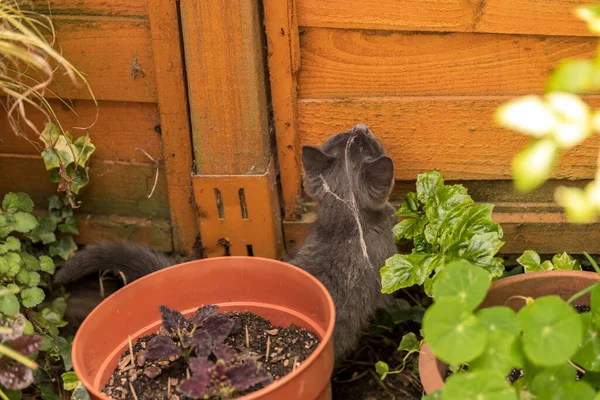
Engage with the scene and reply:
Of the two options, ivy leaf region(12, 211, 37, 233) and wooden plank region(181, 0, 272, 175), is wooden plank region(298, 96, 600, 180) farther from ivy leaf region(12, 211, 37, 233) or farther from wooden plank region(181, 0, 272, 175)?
ivy leaf region(12, 211, 37, 233)

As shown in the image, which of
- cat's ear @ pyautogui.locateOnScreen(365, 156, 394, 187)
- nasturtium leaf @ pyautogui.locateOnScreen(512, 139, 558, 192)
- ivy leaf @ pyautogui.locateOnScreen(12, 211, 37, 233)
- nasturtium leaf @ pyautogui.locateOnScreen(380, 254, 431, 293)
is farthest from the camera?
ivy leaf @ pyautogui.locateOnScreen(12, 211, 37, 233)

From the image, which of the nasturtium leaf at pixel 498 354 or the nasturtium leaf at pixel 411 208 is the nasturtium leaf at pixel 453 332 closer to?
the nasturtium leaf at pixel 498 354

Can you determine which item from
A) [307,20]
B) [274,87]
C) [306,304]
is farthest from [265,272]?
[307,20]

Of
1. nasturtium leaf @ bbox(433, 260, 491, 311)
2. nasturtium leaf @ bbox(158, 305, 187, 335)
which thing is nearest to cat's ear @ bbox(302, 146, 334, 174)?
nasturtium leaf @ bbox(158, 305, 187, 335)

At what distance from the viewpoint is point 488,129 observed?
2266mm

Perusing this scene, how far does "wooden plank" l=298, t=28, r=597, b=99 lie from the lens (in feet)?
6.93

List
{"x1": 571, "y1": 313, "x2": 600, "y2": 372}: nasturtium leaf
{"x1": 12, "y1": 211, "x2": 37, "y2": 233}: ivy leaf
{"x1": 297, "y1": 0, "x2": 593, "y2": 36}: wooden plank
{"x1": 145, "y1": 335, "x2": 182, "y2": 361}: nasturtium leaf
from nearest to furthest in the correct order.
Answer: {"x1": 571, "y1": 313, "x2": 600, "y2": 372}: nasturtium leaf, {"x1": 145, "y1": 335, "x2": 182, "y2": 361}: nasturtium leaf, {"x1": 297, "y1": 0, "x2": 593, "y2": 36}: wooden plank, {"x1": 12, "y1": 211, "x2": 37, "y2": 233}: ivy leaf

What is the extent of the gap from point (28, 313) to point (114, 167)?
0.63 m

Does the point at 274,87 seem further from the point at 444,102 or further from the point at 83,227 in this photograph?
the point at 83,227

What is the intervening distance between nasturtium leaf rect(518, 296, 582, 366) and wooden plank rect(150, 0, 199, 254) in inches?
58.8

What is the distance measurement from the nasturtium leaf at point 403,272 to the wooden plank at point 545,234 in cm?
62

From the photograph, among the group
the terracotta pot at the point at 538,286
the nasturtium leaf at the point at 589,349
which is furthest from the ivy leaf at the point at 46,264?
the nasturtium leaf at the point at 589,349

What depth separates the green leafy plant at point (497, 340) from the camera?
120cm

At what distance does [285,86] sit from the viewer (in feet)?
7.45
